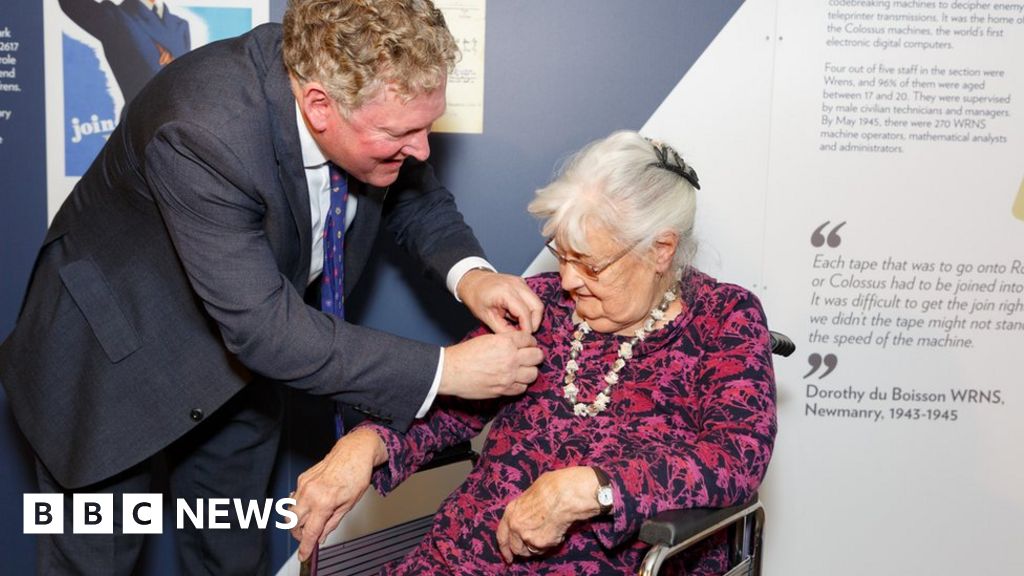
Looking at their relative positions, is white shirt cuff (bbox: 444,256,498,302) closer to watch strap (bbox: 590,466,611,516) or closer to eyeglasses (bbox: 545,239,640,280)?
eyeglasses (bbox: 545,239,640,280)

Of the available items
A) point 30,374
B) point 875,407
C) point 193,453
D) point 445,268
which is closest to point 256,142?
point 445,268

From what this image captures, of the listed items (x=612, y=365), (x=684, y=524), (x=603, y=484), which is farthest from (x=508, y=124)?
(x=684, y=524)

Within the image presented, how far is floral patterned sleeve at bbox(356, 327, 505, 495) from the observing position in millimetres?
1872

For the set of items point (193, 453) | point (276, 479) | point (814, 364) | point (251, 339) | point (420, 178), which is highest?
point (420, 178)

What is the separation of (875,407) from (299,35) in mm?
1836

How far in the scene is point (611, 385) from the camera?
186cm

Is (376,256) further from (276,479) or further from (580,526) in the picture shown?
(580,526)

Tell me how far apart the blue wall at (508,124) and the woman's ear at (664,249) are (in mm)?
822

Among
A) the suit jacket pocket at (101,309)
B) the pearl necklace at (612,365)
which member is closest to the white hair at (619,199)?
the pearl necklace at (612,365)

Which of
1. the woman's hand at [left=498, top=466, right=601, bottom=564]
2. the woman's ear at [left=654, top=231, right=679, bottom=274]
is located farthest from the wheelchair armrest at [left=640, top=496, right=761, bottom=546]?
the woman's ear at [left=654, top=231, right=679, bottom=274]

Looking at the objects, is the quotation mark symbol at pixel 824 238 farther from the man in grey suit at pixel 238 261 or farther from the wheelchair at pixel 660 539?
the man in grey suit at pixel 238 261

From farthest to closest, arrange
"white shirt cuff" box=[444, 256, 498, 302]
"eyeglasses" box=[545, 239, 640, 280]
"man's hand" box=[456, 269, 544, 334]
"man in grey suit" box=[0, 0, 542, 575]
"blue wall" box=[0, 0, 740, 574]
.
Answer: "blue wall" box=[0, 0, 740, 574], "white shirt cuff" box=[444, 256, 498, 302], "man's hand" box=[456, 269, 544, 334], "eyeglasses" box=[545, 239, 640, 280], "man in grey suit" box=[0, 0, 542, 575]

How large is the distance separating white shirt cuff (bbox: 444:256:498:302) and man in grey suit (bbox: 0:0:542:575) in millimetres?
27

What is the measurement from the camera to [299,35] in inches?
68.7
